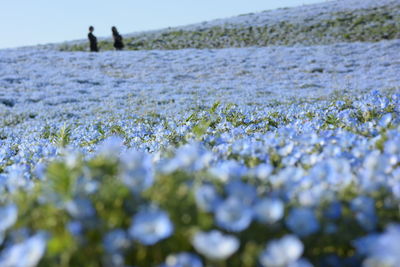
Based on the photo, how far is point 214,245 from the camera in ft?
4.21

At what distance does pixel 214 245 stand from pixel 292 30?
125 feet

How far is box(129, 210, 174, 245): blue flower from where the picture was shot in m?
1.29

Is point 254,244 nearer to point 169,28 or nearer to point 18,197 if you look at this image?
point 18,197

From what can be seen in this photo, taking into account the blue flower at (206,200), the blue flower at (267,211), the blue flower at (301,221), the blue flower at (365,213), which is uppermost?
the blue flower at (206,200)

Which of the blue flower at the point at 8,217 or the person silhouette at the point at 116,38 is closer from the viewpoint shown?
the blue flower at the point at 8,217

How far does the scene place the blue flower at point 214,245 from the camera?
1.23m

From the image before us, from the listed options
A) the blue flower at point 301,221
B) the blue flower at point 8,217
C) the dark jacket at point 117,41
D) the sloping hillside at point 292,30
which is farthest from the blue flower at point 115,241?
the dark jacket at point 117,41

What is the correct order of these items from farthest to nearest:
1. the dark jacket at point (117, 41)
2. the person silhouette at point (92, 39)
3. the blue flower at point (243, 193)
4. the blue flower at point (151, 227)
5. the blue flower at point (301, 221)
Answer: the dark jacket at point (117, 41), the person silhouette at point (92, 39), the blue flower at point (243, 193), the blue flower at point (301, 221), the blue flower at point (151, 227)

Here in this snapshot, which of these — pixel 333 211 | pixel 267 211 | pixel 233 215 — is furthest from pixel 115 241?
pixel 333 211

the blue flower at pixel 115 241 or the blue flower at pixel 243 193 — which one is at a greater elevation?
the blue flower at pixel 243 193

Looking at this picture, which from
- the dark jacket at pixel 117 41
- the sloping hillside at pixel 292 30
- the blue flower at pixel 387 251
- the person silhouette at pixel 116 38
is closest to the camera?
the blue flower at pixel 387 251

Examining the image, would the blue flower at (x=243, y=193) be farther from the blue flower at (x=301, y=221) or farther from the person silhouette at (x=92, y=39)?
the person silhouette at (x=92, y=39)

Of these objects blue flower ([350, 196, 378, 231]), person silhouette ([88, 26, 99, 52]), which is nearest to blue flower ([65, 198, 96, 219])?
blue flower ([350, 196, 378, 231])

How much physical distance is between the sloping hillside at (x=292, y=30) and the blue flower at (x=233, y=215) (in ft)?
109
